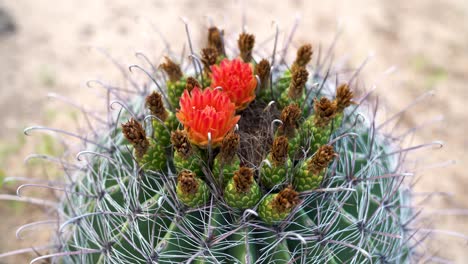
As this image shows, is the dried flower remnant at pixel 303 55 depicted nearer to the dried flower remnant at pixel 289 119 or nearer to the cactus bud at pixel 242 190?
the dried flower remnant at pixel 289 119

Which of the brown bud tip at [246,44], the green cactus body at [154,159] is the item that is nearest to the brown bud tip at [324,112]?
the brown bud tip at [246,44]

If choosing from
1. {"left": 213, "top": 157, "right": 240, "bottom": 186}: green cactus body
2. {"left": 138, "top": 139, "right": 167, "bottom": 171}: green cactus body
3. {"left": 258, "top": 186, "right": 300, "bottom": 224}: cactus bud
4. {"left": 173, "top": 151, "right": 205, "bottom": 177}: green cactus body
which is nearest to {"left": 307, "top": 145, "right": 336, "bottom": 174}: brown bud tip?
{"left": 258, "top": 186, "right": 300, "bottom": 224}: cactus bud

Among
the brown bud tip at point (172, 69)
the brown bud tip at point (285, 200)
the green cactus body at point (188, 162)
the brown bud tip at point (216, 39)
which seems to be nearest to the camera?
the brown bud tip at point (285, 200)

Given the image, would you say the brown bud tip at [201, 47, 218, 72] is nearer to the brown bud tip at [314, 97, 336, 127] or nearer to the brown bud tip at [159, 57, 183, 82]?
the brown bud tip at [159, 57, 183, 82]

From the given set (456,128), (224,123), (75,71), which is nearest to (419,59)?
(456,128)

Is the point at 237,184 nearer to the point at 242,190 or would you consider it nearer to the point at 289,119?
the point at 242,190

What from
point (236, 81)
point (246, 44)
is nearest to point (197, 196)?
point (236, 81)
